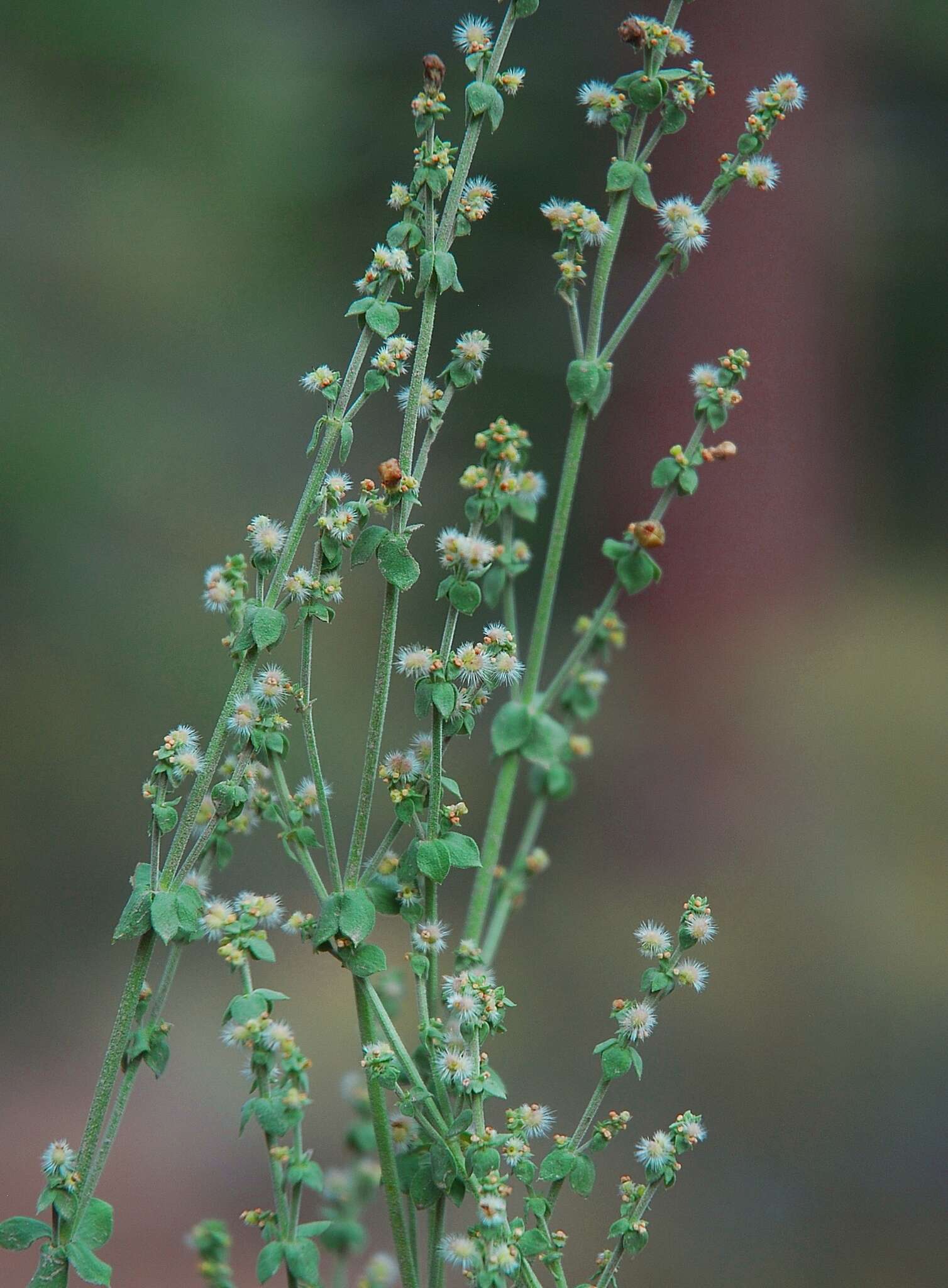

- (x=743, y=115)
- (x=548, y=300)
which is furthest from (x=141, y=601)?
(x=743, y=115)

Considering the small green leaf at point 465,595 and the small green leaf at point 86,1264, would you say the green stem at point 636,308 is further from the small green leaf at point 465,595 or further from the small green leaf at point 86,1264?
the small green leaf at point 86,1264

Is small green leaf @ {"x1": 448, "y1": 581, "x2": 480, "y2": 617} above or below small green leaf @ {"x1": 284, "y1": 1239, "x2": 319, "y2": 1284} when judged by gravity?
above

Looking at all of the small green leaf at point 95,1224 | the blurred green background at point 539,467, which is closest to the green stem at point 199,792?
the small green leaf at point 95,1224

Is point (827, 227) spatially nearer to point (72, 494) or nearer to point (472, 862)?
point (72, 494)

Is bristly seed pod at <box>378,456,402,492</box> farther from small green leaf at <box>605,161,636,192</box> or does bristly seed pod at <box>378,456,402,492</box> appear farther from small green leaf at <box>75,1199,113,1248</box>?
small green leaf at <box>75,1199,113,1248</box>

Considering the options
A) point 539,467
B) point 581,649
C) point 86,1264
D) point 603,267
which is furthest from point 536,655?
point 539,467

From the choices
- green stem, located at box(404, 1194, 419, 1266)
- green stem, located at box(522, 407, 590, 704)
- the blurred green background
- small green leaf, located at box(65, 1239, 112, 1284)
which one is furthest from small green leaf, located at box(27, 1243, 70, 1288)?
the blurred green background
